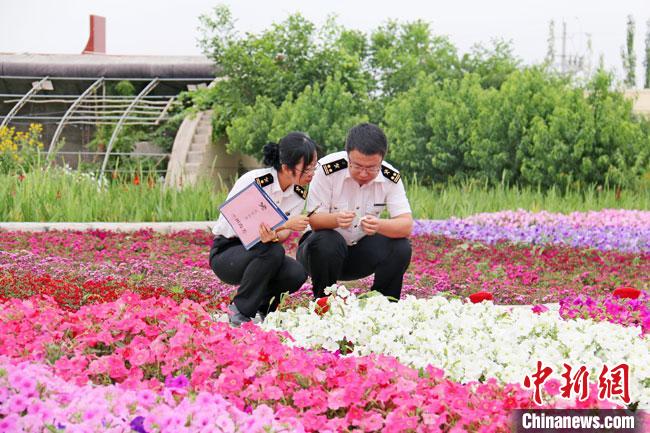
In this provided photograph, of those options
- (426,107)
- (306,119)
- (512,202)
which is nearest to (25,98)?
(306,119)

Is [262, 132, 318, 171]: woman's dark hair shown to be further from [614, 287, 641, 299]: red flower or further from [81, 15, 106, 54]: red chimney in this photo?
[81, 15, 106, 54]: red chimney

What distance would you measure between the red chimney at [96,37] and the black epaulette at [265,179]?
55.4 feet

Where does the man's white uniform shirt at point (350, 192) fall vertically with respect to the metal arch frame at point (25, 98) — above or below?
below

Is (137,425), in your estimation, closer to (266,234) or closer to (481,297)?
(266,234)

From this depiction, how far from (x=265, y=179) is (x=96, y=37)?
17.3m

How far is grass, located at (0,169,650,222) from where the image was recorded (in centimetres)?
870

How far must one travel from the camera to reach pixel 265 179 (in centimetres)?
412

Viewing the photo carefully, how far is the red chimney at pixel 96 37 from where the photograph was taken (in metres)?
20.1

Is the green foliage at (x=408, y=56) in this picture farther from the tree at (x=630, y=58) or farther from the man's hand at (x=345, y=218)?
the man's hand at (x=345, y=218)

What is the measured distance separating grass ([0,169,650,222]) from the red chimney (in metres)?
10.8

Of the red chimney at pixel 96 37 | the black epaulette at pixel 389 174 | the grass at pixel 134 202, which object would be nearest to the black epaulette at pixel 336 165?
the black epaulette at pixel 389 174

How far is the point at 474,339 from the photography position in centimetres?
320

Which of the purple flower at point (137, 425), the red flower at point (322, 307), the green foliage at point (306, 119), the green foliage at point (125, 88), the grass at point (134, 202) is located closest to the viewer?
the purple flower at point (137, 425)

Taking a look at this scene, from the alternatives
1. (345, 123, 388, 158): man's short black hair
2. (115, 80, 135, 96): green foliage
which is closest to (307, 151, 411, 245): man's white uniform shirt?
(345, 123, 388, 158): man's short black hair
